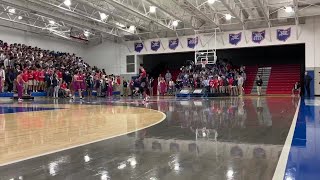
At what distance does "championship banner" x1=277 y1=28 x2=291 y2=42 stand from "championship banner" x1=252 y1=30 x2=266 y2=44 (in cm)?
125

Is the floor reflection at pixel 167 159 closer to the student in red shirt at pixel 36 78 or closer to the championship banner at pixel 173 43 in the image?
the student in red shirt at pixel 36 78

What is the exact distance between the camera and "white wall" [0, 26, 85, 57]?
2981cm

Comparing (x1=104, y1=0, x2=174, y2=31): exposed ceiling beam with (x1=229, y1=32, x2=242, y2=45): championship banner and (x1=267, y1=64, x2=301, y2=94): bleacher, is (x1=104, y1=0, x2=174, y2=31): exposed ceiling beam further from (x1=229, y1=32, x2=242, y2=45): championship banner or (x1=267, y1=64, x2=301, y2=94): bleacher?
(x1=267, y1=64, x2=301, y2=94): bleacher

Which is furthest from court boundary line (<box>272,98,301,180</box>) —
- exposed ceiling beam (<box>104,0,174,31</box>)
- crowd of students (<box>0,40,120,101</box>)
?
exposed ceiling beam (<box>104,0,174,31</box>)

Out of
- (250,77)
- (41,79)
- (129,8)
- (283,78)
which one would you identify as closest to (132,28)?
(129,8)

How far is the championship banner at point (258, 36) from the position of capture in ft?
98.7

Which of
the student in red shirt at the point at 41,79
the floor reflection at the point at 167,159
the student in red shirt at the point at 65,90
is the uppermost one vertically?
the student in red shirt at the point at 41,79

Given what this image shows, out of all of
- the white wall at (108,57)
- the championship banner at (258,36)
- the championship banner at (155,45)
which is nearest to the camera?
the championship banner at (258,36)

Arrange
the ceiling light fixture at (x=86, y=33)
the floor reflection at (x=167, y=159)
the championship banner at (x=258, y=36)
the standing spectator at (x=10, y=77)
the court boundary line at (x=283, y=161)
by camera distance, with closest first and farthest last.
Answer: the court boundary line at (x=283, y=161) < the floor reflection at (x=167, y=159) < the standing spectator at (x=10, y=77) < the championship banner at (x=258, y=36) < the ceiling light fixture at (x=86, y=33)

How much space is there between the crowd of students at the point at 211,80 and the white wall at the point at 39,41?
1129cm

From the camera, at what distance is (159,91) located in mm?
30828

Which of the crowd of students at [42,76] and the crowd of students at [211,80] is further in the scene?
the crowd of students at [211,80]

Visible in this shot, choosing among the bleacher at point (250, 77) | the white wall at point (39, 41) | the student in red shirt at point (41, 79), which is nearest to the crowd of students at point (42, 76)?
the student in red shirt at point (41, 79)

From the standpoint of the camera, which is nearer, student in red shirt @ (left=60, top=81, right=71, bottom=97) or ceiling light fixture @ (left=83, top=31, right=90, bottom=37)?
student in red shirt @ (left=60, top=81, right=71, bottom=97)
